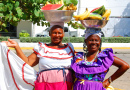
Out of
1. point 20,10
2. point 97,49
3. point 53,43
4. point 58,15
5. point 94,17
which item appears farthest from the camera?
point 20,10

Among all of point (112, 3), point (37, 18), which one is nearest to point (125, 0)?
point (112, 3)

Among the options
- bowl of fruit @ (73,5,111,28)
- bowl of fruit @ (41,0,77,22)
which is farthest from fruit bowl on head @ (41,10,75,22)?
bowl of fruit @ (73,5,111,28)

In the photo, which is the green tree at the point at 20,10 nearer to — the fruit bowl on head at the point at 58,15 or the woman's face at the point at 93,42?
the fruit bowl on head at the point at 58,15

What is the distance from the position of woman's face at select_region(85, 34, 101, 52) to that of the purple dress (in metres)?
0.10

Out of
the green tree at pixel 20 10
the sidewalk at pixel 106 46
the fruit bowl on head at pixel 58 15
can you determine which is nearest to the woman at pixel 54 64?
the fruit bowl on head at pixel 58 15

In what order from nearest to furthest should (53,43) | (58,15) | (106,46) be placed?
(58,15)
(53,43)
(106,46)

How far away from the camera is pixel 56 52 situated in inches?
110

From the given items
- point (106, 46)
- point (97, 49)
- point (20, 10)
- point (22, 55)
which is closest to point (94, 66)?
point (97, 49)

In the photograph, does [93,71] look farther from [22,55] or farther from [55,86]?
[22,55]

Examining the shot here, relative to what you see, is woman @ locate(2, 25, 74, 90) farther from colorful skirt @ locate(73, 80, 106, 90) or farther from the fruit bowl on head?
colorful skirt @ locate(73, 80, 106, 90)

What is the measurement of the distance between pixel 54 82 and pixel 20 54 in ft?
2.04

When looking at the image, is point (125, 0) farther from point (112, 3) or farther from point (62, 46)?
point (62, 46)

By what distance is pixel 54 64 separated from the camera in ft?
8.96

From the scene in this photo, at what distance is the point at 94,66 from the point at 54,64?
532mm
